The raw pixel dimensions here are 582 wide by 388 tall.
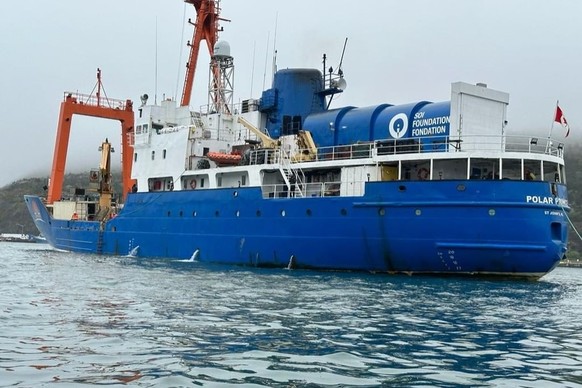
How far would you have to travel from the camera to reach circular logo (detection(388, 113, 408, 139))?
925 inches

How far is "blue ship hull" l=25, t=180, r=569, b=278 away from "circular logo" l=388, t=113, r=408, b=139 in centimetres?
276

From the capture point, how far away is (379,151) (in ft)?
77.0

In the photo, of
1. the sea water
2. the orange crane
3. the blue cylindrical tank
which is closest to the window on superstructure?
the blue cylindrical tank

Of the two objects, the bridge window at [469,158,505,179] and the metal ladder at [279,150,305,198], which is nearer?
the bridge window at [469,158,505,179]

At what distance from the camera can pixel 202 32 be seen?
1485 inches

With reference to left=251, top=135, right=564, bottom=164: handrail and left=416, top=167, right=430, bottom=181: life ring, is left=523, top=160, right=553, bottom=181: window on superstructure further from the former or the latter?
left=416, top=167, right=430, bottom=181: life ring

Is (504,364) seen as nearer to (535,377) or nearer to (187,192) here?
(535,377)

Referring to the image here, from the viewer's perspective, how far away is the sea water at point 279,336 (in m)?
6.95

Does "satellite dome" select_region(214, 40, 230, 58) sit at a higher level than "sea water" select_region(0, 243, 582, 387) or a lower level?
higher

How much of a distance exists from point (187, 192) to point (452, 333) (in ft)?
65.1

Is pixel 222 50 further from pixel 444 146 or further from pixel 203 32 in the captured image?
pixel 444 146

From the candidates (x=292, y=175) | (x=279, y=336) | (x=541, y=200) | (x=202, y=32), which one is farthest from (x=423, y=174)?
(x=202, y=32)

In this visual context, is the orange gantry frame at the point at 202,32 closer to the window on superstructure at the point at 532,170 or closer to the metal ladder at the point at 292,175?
the metal ladder at the point at 292,175

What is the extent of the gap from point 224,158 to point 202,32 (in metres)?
11.6
